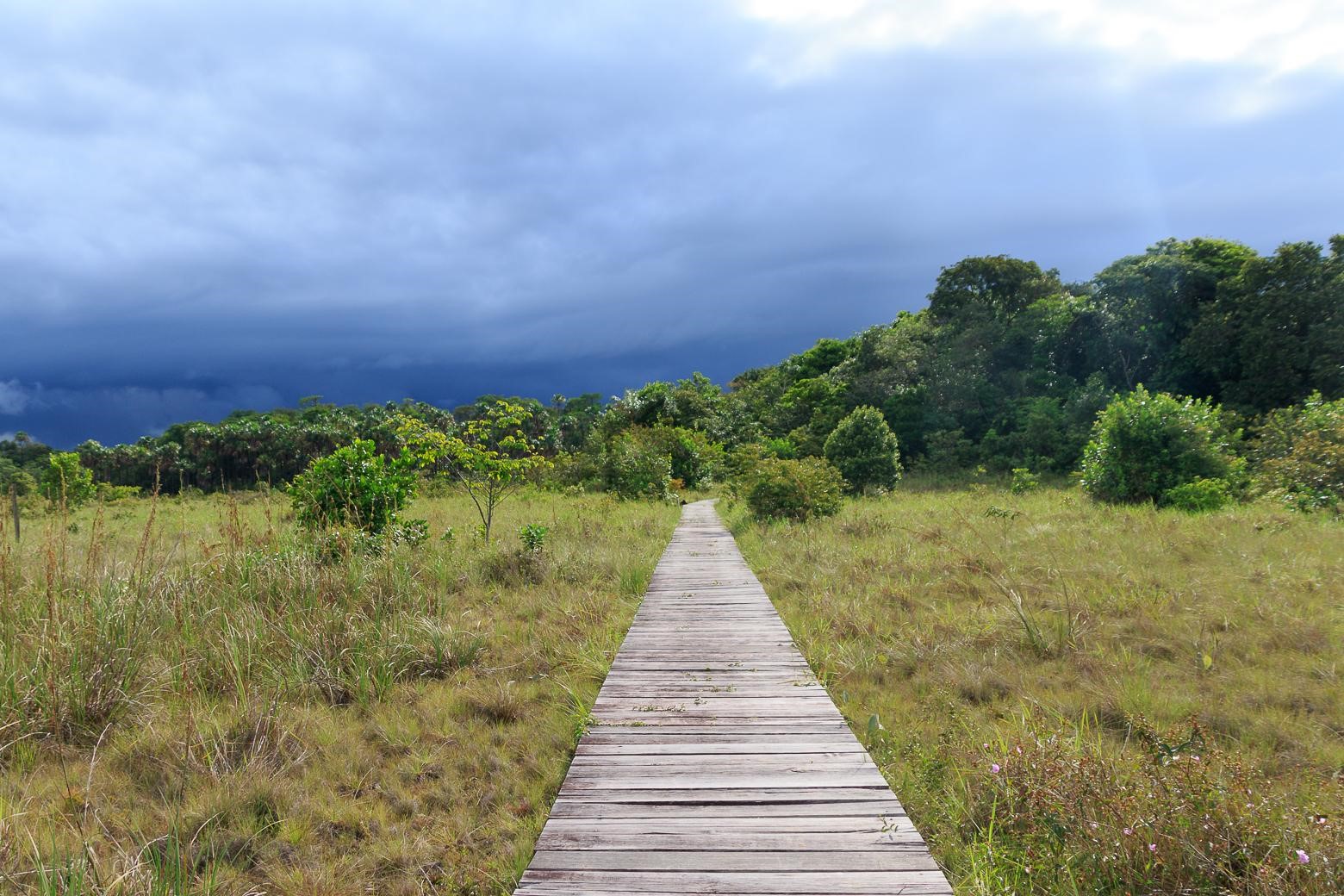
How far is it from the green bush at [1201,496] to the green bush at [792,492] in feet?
20.1

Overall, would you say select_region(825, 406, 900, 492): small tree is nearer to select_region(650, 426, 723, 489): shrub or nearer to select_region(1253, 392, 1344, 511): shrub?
select_region(650, 426, 723, 489): shrub

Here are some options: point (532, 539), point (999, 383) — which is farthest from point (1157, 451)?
point (999, 383)

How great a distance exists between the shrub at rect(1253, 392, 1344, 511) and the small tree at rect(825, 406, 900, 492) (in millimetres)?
7906

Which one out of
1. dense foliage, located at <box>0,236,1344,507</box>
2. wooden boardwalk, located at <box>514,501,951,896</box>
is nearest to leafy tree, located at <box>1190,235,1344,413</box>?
dense foliage, located at <box>0,236,1344,507</box>

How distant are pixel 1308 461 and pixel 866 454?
8.95m

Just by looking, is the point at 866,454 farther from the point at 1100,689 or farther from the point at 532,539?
the point at 1100,689

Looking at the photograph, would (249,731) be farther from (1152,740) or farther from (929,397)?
(929,397)

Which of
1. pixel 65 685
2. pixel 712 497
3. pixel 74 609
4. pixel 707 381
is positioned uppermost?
pixel 707 381

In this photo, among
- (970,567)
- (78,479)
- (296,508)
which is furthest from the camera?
(78,479)

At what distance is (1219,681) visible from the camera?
487cm

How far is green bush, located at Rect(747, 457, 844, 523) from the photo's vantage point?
1302cm

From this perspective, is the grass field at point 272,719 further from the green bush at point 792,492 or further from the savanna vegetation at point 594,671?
the green bush at point 792,492

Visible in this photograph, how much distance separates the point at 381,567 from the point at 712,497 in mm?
18014

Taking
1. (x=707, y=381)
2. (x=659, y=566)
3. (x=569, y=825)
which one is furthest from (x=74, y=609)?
(x=707, y=381)
